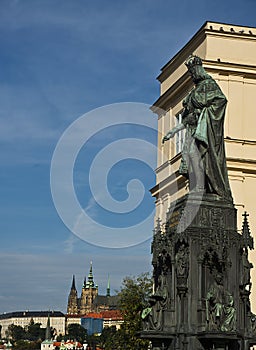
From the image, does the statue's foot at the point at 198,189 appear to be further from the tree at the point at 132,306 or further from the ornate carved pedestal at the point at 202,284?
the tree at the point at 132,306

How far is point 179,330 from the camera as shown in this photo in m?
14.2

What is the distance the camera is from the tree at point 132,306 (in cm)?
3775

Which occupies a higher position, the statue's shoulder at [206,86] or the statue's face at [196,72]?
the statue's face at [196,72]

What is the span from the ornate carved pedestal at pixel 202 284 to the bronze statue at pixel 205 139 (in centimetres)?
35

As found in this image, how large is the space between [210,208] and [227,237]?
0.62m

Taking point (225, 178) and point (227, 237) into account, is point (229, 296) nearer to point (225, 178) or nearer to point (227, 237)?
point (227, 237)

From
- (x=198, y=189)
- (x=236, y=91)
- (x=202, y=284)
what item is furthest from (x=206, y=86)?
(x=236, y=91)

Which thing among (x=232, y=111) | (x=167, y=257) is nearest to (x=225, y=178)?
(x=167, y=257)

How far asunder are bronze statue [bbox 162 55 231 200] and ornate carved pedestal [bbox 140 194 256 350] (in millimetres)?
351

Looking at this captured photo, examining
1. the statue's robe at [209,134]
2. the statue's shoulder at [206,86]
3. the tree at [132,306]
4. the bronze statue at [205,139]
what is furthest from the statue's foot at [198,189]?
the tree at [132,306]

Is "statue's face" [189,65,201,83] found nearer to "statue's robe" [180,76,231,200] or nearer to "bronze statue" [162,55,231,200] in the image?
"bronze statue" [162,55,231,200]

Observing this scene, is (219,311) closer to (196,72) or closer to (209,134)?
(209,134)

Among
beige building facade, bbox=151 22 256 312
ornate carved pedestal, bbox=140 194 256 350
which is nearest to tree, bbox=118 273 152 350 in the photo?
beige building facade, bbox=151 22 256 312

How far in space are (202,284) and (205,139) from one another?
2786 mm
